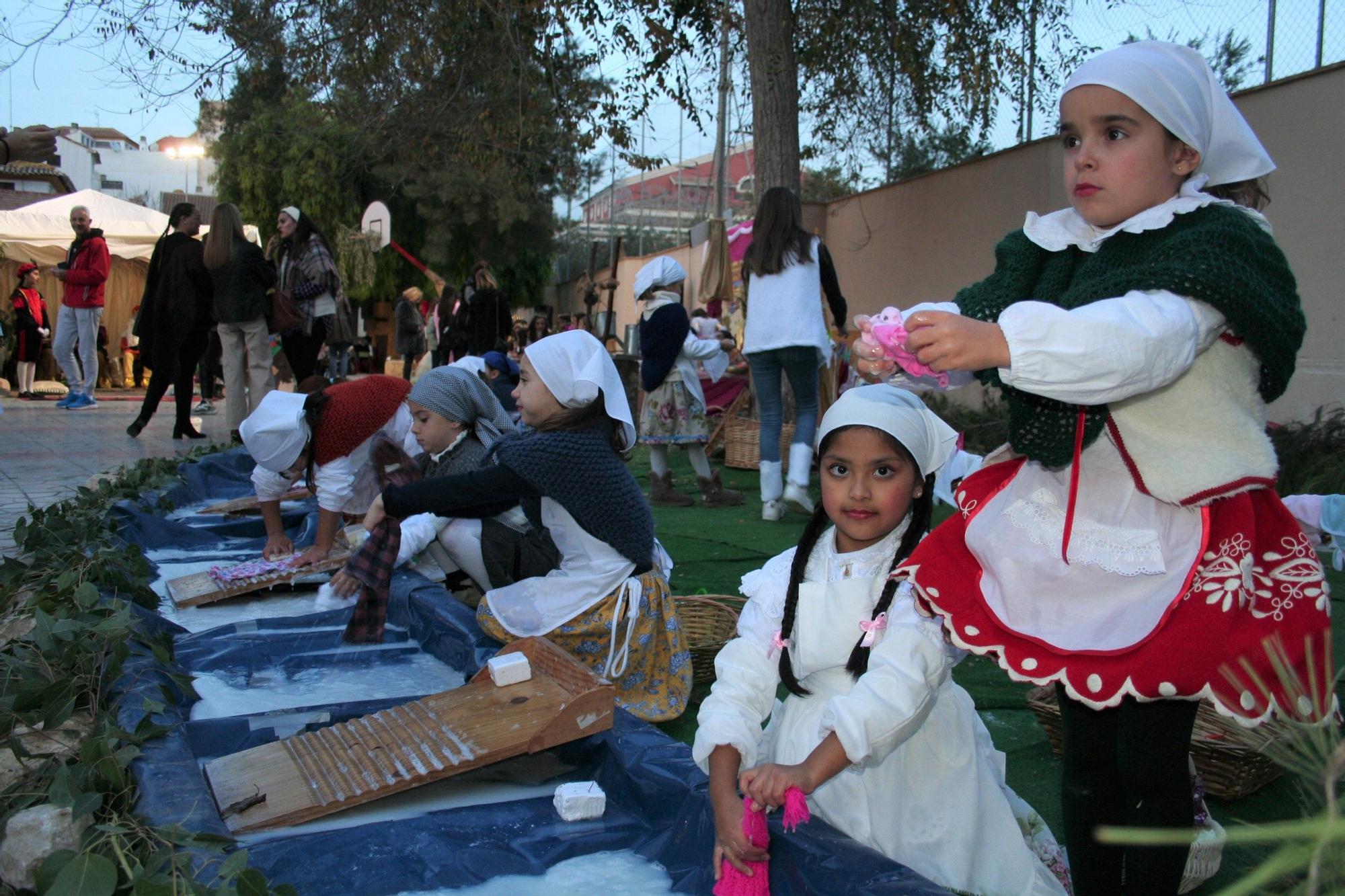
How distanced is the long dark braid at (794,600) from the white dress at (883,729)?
0.04ft

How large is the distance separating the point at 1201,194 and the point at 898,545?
77 cm

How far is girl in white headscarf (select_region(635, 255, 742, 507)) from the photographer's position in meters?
6.17

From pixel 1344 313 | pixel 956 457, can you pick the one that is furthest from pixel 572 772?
pixel 1344 313

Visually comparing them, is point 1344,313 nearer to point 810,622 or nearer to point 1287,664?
point 810,622

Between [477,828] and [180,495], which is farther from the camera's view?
[180,495]

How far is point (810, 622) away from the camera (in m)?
1.90

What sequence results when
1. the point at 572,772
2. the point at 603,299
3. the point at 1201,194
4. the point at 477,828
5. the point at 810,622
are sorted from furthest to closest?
the point at 603,299, the point at 572,772, the point at 477,828, the point at 810,622, the point at 1201,194

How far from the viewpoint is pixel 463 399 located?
3775 mm

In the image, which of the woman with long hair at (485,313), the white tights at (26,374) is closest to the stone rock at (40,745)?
the woman with long hair at (485,313)

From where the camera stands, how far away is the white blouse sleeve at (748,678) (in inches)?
68.9

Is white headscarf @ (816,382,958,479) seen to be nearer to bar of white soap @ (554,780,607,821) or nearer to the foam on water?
bar of white soap @ (554,780,607,821)

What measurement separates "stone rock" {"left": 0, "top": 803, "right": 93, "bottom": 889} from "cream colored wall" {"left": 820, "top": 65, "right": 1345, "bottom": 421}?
5560 millimetres

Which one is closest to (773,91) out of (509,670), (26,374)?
(509,670)

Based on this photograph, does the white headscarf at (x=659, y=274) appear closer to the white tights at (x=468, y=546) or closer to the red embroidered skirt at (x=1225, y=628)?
the white tights at (x=468, y=546)
